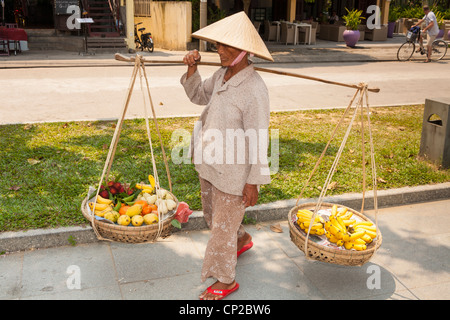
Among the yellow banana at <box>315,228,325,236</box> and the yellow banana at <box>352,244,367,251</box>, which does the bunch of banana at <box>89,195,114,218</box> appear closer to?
the yellow banana at <box>315,228,325,236</box>

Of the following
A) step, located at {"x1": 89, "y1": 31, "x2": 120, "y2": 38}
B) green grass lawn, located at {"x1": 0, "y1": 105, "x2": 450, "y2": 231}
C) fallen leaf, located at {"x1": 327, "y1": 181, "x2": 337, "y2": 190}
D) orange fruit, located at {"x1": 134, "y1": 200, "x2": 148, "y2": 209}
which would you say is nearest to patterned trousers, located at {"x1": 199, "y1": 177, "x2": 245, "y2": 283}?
orange fruit, located at {"x1": 134, "y1": 200, "x2": 148, "y2": 209}

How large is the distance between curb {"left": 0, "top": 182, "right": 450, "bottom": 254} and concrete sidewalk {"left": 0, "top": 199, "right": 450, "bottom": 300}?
80 mm

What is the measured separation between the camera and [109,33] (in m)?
20.2

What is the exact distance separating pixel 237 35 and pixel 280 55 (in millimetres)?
16184

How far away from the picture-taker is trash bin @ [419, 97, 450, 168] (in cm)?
670

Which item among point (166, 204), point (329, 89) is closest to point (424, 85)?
point (329, 89)

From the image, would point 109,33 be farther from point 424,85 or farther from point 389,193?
point 389,193

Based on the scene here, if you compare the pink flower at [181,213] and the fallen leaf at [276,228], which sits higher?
the pink flower at [181,213]

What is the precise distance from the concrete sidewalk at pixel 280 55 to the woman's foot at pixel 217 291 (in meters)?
13.7

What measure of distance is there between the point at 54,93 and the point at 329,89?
7.10 metres

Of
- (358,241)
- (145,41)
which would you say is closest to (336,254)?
(358,241)

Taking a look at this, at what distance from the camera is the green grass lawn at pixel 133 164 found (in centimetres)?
532

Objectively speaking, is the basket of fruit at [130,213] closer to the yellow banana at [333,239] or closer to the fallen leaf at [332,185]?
the yellow banana at [333,239]

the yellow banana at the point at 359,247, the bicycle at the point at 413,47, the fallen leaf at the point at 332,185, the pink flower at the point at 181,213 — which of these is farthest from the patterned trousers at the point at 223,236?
the bicycle at the point at 413,47
